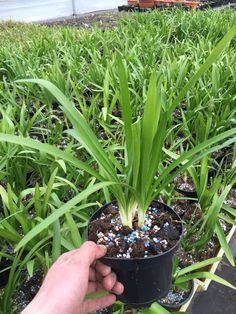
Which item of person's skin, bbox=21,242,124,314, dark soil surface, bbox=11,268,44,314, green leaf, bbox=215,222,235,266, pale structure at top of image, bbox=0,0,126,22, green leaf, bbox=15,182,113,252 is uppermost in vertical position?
pale structure at top of image, bbox=0,0,126,22

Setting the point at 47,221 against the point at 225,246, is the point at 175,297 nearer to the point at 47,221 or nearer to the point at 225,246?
the point at 225,246

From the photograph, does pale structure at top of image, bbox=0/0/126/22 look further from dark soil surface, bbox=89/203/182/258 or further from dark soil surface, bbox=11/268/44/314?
dark soil surface, bbox=89/203/182/258

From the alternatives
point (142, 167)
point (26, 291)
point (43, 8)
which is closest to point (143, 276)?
point (142, 167)

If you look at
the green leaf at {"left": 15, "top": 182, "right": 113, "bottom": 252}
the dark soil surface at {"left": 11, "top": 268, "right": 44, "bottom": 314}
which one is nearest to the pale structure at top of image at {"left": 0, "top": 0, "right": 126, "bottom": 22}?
the dark soil surface at {"left": 11, "top": 268, "right": 44, "bottom": 314}

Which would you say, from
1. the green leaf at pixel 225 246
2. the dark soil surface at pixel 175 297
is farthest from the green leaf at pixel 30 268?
the green leaf at pixel 225 246

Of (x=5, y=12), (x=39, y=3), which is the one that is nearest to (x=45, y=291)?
(x=5, y=12)
